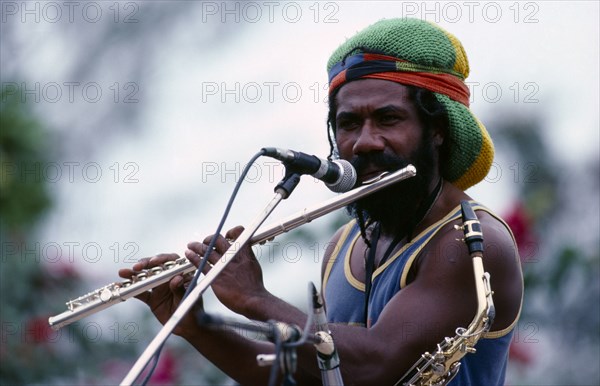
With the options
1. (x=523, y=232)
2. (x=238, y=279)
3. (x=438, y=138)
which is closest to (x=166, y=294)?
(x=238, y=279)

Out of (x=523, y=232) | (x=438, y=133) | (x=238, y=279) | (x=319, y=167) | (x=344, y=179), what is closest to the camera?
(x=319, y=167)

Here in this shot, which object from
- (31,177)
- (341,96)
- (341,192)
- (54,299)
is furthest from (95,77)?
(341,192)

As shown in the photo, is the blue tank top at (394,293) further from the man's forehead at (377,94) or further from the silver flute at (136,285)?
the man's forehead at (377,94)

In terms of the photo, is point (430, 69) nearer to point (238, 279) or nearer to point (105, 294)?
point (238, 279)

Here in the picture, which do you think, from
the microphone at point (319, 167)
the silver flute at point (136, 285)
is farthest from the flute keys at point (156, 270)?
the microphone at point (319, 167)

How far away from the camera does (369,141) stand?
12.9ft

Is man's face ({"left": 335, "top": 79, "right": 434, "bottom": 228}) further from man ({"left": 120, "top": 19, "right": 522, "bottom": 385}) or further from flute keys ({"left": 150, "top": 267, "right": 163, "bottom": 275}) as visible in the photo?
flute keys ({"left": 150, "top": 267, "right": 163, "bottom": 275})

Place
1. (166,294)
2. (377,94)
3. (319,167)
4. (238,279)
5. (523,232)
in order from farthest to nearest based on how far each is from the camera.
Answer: (523,232) < (377,94) < (166,294) < (238,279) < (319,167)

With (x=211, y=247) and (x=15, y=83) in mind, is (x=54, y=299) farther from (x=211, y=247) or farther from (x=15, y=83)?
(x=211, y=247)

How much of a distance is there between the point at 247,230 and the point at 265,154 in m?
0.24

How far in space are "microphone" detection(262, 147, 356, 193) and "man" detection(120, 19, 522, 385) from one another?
0.37 meters

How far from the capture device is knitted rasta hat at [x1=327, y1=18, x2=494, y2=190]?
404cm

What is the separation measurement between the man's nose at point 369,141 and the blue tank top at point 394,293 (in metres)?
0.36

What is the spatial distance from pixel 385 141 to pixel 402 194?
0.22m
